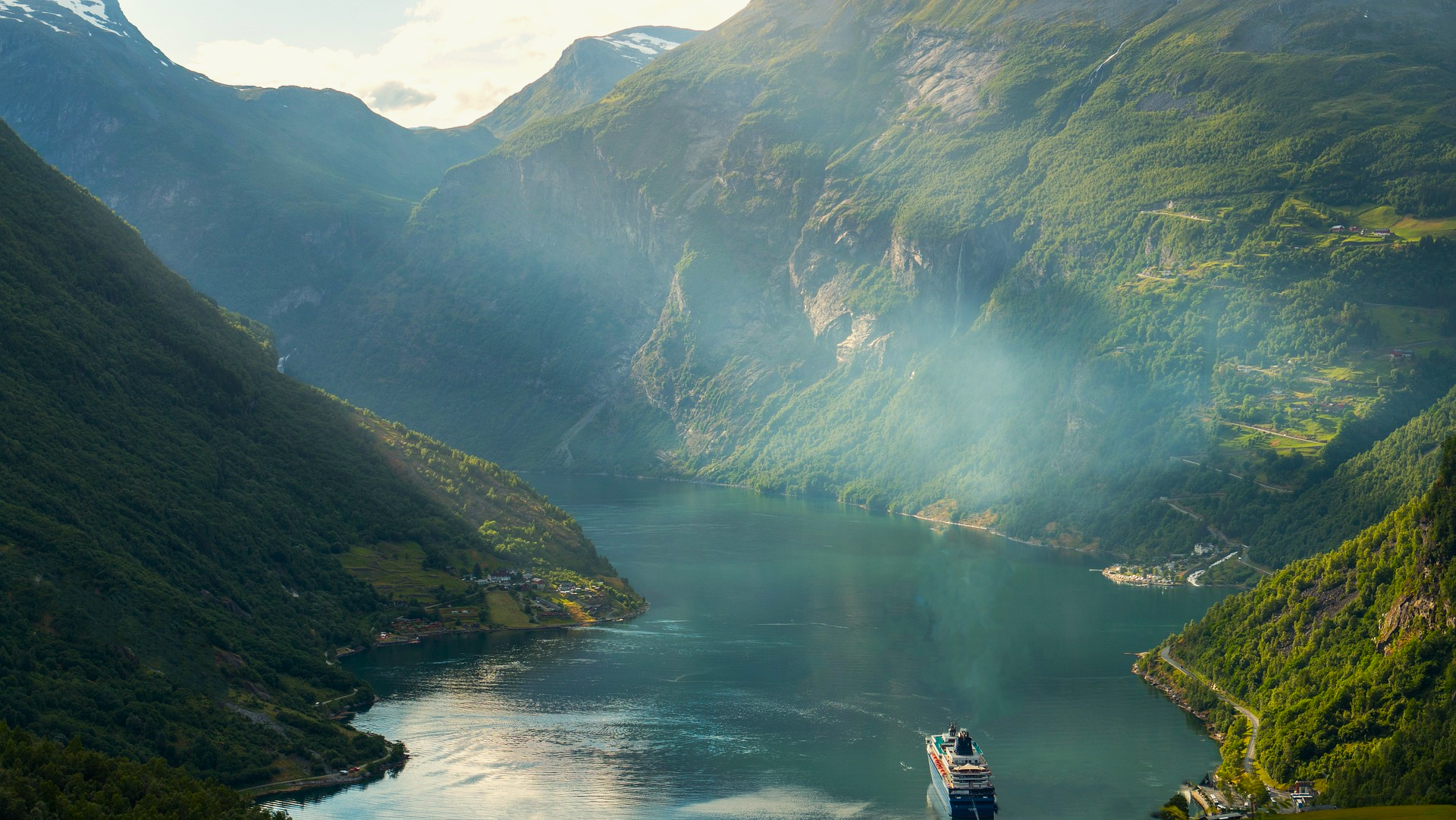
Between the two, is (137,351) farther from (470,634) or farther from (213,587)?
(470,634)

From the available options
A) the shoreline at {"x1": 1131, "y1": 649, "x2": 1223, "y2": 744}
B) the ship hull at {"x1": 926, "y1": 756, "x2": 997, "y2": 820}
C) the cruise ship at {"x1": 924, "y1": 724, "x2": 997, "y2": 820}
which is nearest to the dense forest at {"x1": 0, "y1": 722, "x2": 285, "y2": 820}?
the ship hull at {"x1": 926, "y1": 756, "x2": 997, "y2": 820}

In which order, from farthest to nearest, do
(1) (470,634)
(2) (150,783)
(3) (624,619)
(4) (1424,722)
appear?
1. (3) (624,619)
2. (1) (470,634)
3. (4) (1424,722)
4. (2) (150,783)

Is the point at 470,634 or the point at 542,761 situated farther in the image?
the point at 470,634

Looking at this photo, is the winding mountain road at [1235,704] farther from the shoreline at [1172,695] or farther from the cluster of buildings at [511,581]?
the cluster of buildings at [511,581]

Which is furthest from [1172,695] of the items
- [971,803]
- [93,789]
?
[93,789]

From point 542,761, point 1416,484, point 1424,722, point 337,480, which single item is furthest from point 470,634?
point 1416,484

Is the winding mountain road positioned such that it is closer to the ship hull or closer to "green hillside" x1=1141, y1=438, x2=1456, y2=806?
"green hillside" x1=1141, y1=438, x2=1456, y2=806

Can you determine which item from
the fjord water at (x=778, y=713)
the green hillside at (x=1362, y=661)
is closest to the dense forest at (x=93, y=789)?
the fjord water at (x=778, y=713)
